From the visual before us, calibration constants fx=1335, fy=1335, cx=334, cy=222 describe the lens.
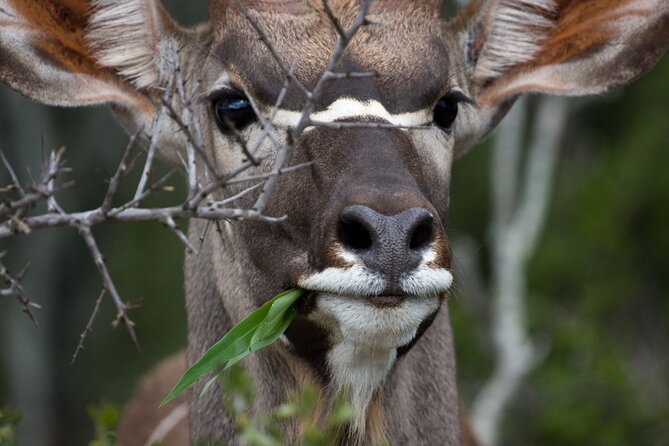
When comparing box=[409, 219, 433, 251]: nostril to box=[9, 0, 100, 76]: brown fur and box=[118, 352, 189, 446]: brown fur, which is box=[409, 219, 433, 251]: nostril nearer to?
box=[9, 0, 100, 76]: brown fur

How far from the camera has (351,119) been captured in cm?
492

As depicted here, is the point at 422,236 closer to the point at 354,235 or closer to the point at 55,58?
the point at 354,235

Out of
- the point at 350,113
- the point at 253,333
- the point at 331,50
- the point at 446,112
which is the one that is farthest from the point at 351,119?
the point at 253,333

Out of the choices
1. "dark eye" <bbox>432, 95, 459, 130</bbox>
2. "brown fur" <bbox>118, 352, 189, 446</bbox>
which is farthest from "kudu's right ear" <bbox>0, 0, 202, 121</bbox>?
"brown fur" <bbox>118, 352, 189, 446</bbox>

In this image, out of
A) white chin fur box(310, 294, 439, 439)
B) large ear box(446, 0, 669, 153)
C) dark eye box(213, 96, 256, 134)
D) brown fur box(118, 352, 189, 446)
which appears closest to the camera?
white chin fur box(310, 294, 439, 439)

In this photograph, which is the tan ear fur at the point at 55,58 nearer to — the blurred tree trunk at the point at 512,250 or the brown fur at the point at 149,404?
the brown fur at the point at 149,404

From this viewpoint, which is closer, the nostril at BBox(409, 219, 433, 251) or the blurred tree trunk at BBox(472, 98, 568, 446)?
the nostril at BBox(409, 219, 433, 251)

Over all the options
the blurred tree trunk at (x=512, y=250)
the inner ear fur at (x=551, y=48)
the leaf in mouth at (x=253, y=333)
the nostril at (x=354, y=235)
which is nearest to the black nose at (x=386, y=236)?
the nostril at (x=354, y=235)

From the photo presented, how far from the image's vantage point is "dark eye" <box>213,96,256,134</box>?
5402 mm

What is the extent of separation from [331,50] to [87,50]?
1165 mm

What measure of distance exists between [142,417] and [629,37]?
12.1ft

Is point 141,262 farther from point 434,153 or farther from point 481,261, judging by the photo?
point 434,153

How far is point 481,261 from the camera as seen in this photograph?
15.9 metres

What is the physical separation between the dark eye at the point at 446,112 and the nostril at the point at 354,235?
45.7 inches
